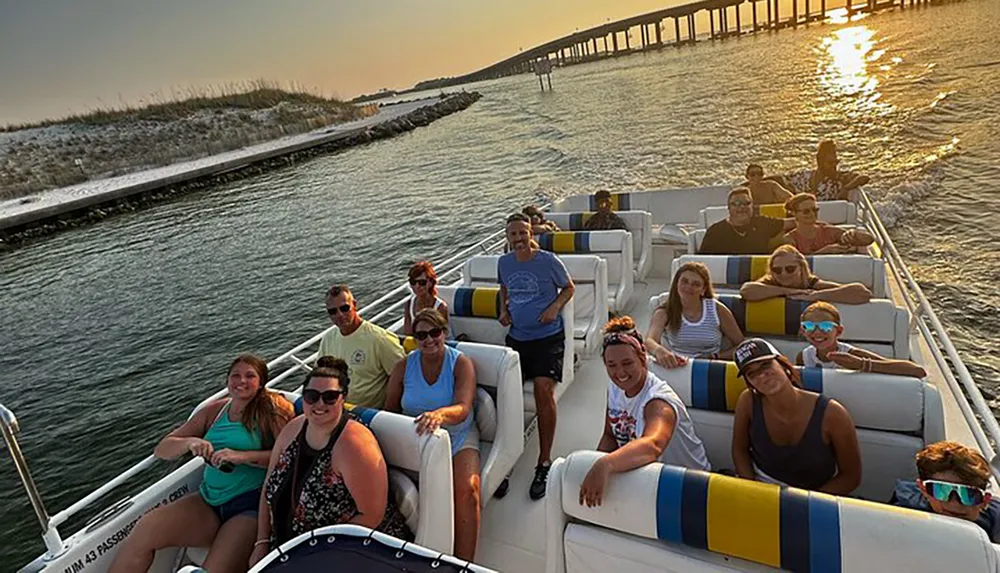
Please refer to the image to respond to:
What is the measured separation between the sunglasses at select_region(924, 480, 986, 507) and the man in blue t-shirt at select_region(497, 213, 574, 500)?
2035mm

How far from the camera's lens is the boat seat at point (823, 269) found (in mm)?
3572

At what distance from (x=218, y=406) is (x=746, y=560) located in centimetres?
252

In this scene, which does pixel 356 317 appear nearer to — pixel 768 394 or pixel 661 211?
pixel 768 394

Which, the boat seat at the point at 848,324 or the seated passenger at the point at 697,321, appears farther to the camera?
the seated passenger at the point at 697,321

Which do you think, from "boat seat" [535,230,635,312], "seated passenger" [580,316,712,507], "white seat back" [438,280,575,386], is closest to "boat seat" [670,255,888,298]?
"white seat back" [438,280,575,386]

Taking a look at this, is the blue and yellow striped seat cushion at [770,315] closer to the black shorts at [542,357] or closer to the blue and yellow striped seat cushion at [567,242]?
the black shorts at [542,357]

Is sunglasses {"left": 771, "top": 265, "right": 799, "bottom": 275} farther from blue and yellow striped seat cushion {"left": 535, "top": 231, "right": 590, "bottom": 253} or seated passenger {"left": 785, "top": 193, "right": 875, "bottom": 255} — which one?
blue and yellow striped seat cushion {"left": 535, "top": 231, "right": 590, "bottom": 253}

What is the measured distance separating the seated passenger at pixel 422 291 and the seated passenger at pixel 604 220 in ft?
8.34

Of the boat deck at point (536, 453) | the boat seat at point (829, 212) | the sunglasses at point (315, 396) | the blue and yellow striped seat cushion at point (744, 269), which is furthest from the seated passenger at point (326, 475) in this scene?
the boat seat at point (829, 212)

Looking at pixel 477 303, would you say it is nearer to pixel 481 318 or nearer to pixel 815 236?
pixel 481 318

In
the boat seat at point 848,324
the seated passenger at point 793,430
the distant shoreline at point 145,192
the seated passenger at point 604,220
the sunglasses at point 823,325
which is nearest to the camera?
the seated passenger at point 793,430

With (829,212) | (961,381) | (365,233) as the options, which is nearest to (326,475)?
(961,381)

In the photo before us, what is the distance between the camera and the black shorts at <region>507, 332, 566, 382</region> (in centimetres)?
356

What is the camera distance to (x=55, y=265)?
13.5 metres
